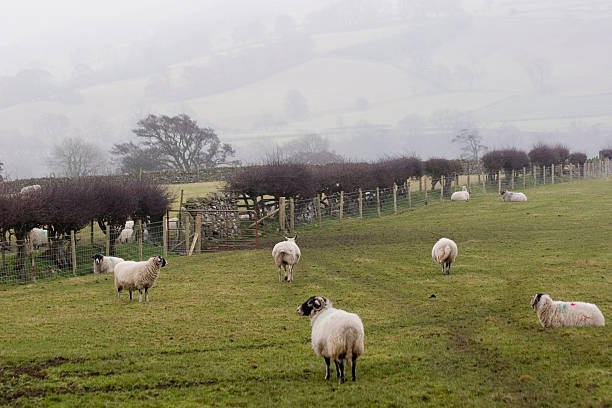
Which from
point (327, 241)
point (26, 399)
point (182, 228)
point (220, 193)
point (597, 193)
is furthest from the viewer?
point (597, 193)

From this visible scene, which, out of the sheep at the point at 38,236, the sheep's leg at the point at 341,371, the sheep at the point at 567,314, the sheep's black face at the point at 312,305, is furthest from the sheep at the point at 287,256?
the sheep at the point at 38,236

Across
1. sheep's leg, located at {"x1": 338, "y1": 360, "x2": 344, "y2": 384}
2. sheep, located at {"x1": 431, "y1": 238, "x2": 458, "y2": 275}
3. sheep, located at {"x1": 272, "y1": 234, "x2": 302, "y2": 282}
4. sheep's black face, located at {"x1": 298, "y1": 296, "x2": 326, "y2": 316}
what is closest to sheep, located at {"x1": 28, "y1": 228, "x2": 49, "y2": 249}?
sheep, located at {"x1": 272, "y1": 234, "x2": 302, "y2": 282}

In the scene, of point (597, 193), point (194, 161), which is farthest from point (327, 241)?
point (194, 161)

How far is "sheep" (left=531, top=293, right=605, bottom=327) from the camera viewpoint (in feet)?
44.8

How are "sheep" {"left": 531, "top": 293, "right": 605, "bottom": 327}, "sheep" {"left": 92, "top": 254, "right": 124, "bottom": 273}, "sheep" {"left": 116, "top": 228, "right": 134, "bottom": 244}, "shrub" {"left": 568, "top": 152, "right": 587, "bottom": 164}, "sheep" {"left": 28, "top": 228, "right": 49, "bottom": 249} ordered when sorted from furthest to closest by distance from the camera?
"shrub" {"left": 568, "top": 152, "right": 587, "bottom": 164} < "sheep" {"left": 116, "top": 228, "right": 134, "bottom": 244} < "sheep" {"left": 28, "top": 228, "right": 49, "bottom": 249} < "sheep" {"left": 92, "top": 254, "right": 124, "bottom": 273} < "sheep" {"left": 531, "top": 293, "right": 605, "bottom": 327}

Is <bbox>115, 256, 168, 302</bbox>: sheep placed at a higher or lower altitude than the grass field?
higher

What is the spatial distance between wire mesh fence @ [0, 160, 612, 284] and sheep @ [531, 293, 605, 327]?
16.9 m

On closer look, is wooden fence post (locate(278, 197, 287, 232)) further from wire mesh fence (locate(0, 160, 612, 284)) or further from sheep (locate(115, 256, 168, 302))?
sheep (locate(115, 256, 168, 302))

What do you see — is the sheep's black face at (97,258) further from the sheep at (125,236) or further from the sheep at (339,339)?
the sheep at (339,339)

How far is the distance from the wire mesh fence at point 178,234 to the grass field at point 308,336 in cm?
297

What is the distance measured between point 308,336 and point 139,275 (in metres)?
6.18

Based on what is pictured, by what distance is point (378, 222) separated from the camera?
3928 cm

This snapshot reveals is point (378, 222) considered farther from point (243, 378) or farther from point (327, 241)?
point (243, 378)

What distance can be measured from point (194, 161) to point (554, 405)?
92.5 meters
